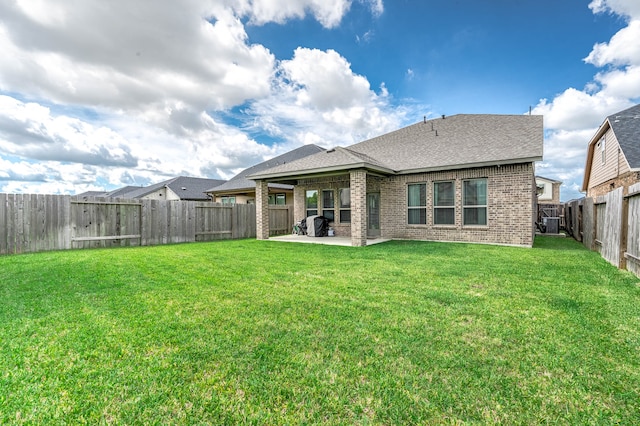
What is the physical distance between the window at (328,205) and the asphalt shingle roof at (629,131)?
11599 millimetres

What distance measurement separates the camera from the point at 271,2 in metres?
9.88

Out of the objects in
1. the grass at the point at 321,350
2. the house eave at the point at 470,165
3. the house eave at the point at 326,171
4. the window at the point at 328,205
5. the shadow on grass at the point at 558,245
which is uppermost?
the house eave at the point at 470,165

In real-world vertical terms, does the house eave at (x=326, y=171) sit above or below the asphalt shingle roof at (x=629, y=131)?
below

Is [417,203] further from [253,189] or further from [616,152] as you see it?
[253,189]

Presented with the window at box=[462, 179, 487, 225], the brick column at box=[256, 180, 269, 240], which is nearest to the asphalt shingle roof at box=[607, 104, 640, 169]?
the window at box=[462, 179, 487, 225]

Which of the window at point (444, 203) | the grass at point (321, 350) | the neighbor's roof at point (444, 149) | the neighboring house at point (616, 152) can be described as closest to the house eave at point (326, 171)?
the neighbor's roof at point (444, 149)

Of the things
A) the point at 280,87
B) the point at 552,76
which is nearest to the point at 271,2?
the point at 280,87

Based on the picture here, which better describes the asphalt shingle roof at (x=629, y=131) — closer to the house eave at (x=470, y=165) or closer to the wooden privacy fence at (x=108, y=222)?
the house eave at (x=470, y=165)

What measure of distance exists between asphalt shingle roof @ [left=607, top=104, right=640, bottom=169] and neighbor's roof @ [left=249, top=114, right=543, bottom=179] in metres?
3.43

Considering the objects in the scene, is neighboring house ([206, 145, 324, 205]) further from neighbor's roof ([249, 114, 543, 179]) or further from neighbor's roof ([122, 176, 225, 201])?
neighbor's roof ([249, 114, 543, 179])

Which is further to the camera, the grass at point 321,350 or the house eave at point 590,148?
the house eave at point 590,148

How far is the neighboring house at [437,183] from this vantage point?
10219mm

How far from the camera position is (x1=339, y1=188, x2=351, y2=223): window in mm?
13859

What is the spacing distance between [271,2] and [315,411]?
1158 cm
